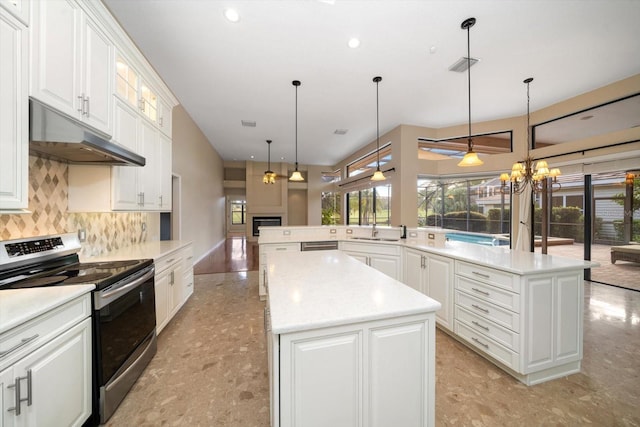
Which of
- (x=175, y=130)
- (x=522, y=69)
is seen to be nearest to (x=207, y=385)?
(x=175, y=130)

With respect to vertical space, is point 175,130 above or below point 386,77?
below

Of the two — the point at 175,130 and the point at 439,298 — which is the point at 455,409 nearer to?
the point at 439,298

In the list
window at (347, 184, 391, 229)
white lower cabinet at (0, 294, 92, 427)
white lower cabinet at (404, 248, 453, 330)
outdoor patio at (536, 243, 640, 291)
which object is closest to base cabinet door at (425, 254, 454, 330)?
white lower cabinet at (404, 248, 453, 330)

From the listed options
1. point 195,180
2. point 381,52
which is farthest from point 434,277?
point 195,180

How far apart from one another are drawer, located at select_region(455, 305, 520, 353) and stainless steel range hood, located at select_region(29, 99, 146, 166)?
337 cm

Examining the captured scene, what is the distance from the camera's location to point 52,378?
1.19 meters

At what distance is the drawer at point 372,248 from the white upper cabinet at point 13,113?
342 centimetres

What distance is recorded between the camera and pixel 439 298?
265 centimetres

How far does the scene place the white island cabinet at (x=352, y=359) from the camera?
1.00m

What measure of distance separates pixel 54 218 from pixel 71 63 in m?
1.25

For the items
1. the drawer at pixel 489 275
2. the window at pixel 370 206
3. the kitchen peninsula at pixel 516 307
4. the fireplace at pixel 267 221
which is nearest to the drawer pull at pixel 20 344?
the kitchen peninsula at pixel 516 307

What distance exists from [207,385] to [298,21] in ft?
11.3

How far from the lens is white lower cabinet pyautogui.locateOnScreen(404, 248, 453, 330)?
2.51m

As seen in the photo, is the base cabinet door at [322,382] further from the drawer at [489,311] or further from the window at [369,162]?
the window at [369,162]
